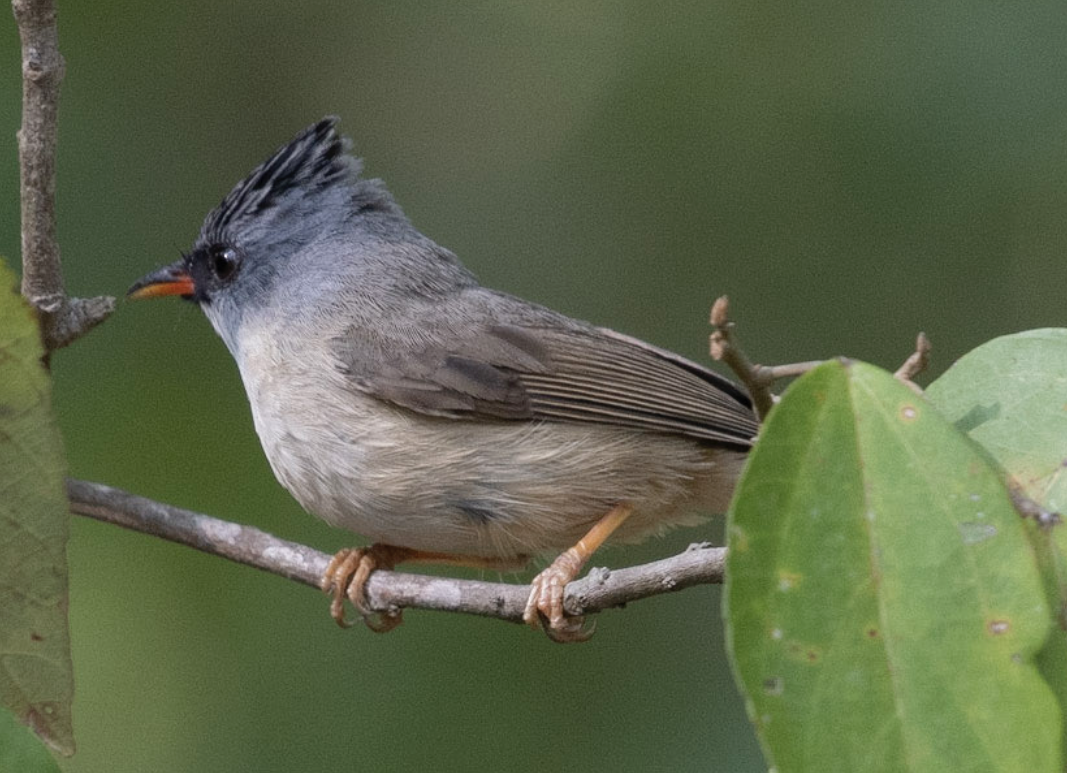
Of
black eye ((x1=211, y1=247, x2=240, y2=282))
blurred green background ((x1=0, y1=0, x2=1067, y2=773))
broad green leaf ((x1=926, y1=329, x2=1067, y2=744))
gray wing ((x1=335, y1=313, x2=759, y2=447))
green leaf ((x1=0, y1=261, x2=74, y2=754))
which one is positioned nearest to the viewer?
broad green leaf ((x1=926, y1=329, x2=1067, y2=744))

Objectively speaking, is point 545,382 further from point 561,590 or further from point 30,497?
point 30,497

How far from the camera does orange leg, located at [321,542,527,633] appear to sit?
12.2ft

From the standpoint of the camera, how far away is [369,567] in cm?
384

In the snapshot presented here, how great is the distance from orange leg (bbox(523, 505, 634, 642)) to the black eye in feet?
4.98

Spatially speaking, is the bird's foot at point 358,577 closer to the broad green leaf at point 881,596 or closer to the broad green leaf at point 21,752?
the broad green leaf at point 21,752

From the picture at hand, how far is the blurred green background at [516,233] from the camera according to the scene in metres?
4.70

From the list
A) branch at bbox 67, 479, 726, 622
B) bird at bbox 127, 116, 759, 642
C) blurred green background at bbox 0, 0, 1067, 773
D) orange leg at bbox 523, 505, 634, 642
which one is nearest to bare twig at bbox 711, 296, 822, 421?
branch at bbox 67, 479, 726, 622

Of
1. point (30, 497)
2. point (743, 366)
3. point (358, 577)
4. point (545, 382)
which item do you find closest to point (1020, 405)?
point (743, 366)

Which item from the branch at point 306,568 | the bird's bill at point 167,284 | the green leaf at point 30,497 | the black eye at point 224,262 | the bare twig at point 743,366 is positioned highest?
the bare twig at point 743,366

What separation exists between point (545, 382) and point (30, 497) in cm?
185

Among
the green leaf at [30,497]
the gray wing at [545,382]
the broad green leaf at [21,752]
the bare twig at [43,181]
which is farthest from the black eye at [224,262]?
the broad green leaf at [21,752]

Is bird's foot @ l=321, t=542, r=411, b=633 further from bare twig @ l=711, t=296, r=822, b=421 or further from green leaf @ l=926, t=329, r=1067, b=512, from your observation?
green leaf @ l=926, t=329, r=1067, b=512

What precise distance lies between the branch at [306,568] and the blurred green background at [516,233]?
1217 mm

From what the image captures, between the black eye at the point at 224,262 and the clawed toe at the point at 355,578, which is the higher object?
the black eye at the point at 224,262
